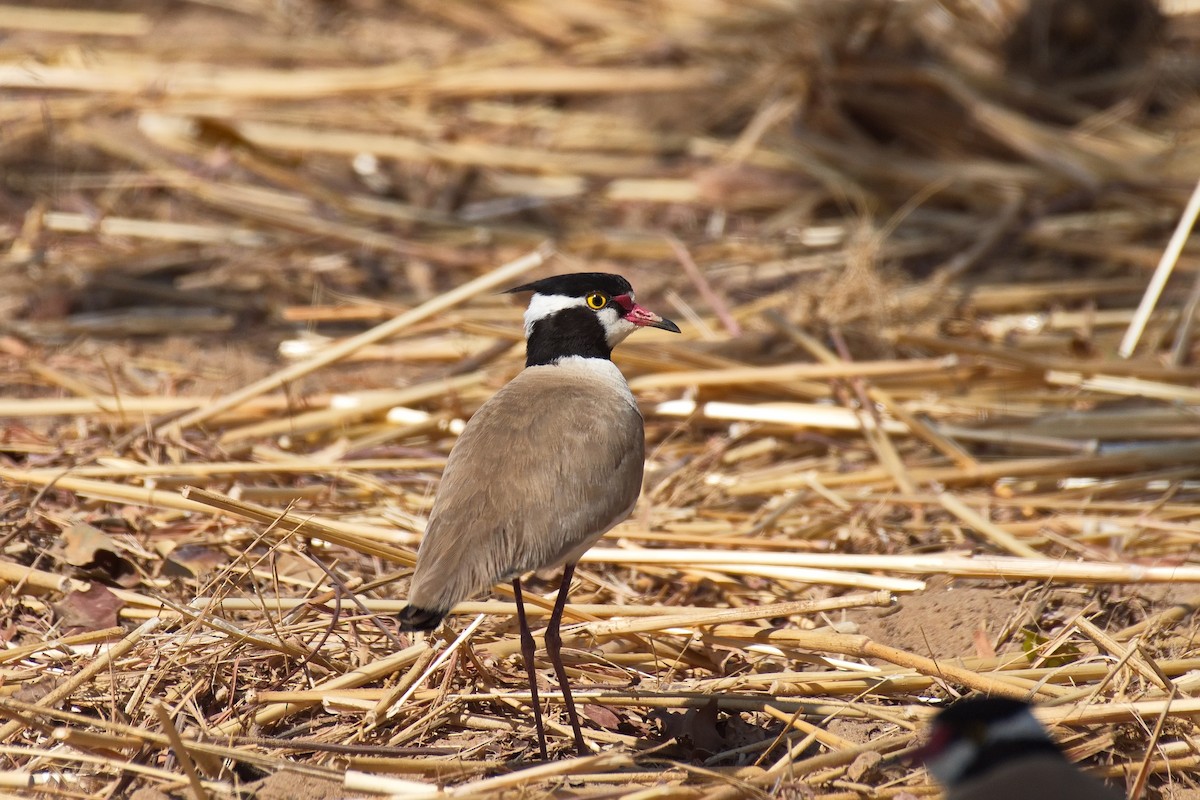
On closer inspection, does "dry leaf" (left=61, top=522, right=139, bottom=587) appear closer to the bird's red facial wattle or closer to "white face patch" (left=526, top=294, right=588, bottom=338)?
→ "white face patch" (left=526, top=294, right=588, bottom=338)

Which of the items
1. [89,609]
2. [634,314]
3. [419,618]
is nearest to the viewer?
[419,618]

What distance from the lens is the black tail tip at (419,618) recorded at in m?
3.40

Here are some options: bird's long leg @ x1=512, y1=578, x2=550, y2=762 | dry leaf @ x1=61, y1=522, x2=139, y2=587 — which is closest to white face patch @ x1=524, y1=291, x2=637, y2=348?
bird's long leg @ x1=512, y1=578, x2=550, y2=762

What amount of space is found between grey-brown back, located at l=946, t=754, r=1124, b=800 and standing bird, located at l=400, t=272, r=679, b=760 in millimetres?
1295

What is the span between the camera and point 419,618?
3.41 metres

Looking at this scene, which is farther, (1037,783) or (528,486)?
(528,486)

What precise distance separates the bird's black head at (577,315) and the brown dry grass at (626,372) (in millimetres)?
832

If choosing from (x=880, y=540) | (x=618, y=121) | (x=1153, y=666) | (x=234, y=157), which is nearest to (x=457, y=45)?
(x=618, y=121)

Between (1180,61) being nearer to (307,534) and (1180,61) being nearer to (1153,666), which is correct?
(1153,666)

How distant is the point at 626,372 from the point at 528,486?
228 cm

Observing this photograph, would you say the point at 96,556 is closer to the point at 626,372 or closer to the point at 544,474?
the point at 544,474

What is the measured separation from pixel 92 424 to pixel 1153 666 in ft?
13.7

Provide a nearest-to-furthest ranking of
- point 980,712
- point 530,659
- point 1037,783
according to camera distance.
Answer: point 1037,783, point 980,712, point 530,659

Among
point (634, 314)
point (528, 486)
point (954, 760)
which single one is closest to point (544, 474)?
point (528, 486)
